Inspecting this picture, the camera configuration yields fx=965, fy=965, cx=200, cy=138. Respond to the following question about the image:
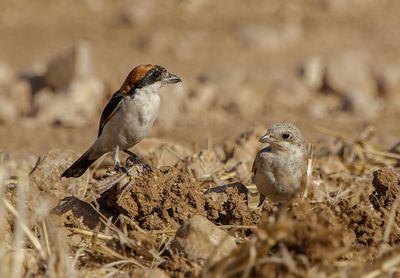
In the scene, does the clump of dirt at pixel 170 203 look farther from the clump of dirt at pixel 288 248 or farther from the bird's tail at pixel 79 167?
the clump of dirt at pixel 288 248

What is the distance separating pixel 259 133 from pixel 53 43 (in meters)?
9.11

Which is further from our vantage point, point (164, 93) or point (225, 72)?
point (225, 72)

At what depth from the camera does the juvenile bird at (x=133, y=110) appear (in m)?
7.50

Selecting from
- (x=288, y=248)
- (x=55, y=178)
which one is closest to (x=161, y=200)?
(x=55, y=178)

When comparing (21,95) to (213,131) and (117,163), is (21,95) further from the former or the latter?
(117,163)

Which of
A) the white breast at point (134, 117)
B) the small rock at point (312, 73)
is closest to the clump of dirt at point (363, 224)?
the white breast at point (134, 117)

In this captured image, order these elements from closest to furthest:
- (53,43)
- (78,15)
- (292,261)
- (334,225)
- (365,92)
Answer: (292,261)
(334,225)
(365,92)
(53,43)
(78,15)

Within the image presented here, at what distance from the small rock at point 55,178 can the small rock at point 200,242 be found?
6.25ft

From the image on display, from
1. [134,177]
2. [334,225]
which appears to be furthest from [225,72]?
[334,225]

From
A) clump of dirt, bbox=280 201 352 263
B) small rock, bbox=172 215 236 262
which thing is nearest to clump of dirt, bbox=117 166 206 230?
small rock, bbox=172 215 236 262

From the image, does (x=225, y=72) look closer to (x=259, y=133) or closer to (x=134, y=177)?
(x=259, y=133)

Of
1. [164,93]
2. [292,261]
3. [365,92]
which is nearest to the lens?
[292,261]

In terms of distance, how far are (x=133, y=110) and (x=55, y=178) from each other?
31.8 inches

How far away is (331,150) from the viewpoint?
9.48 m
